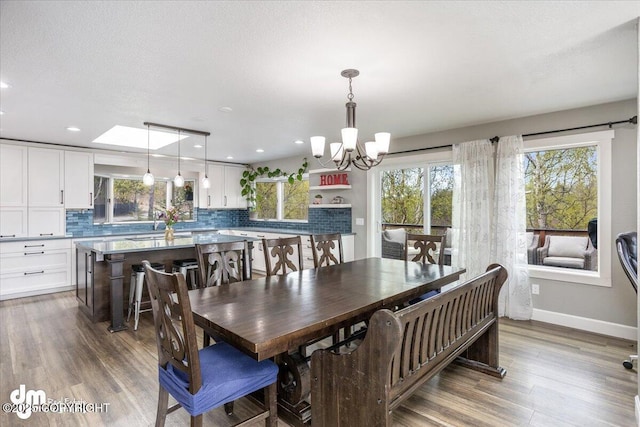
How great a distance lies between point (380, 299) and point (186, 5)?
77.3 inches

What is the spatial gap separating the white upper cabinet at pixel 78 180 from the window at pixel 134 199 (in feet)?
0.88

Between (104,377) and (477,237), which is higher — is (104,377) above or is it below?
below

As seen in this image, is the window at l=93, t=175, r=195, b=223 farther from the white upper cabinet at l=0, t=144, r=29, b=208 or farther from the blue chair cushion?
the blue chair cushion

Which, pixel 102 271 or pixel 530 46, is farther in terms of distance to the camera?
pixel 102 271

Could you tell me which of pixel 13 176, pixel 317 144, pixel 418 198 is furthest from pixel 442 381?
pixel 13 176

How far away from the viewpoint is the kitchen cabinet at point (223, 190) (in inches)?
280

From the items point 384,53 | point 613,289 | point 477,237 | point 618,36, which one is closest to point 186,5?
point 384,53

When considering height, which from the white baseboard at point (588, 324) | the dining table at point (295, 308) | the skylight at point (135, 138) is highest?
the skylight at point (135, 138)

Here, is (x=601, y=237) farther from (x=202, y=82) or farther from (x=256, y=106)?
(x=202, y=82)

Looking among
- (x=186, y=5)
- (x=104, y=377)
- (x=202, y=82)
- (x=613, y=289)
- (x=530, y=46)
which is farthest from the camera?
(x=613, y=289)

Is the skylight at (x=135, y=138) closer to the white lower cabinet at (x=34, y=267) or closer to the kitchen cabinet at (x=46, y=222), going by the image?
the kitchen cabinet at (x=46, y=222)

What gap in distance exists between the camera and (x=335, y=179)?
5.71m

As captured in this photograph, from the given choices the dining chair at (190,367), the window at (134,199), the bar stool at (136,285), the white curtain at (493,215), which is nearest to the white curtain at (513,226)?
the white curtain at (493,215)

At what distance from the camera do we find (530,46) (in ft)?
7.16
